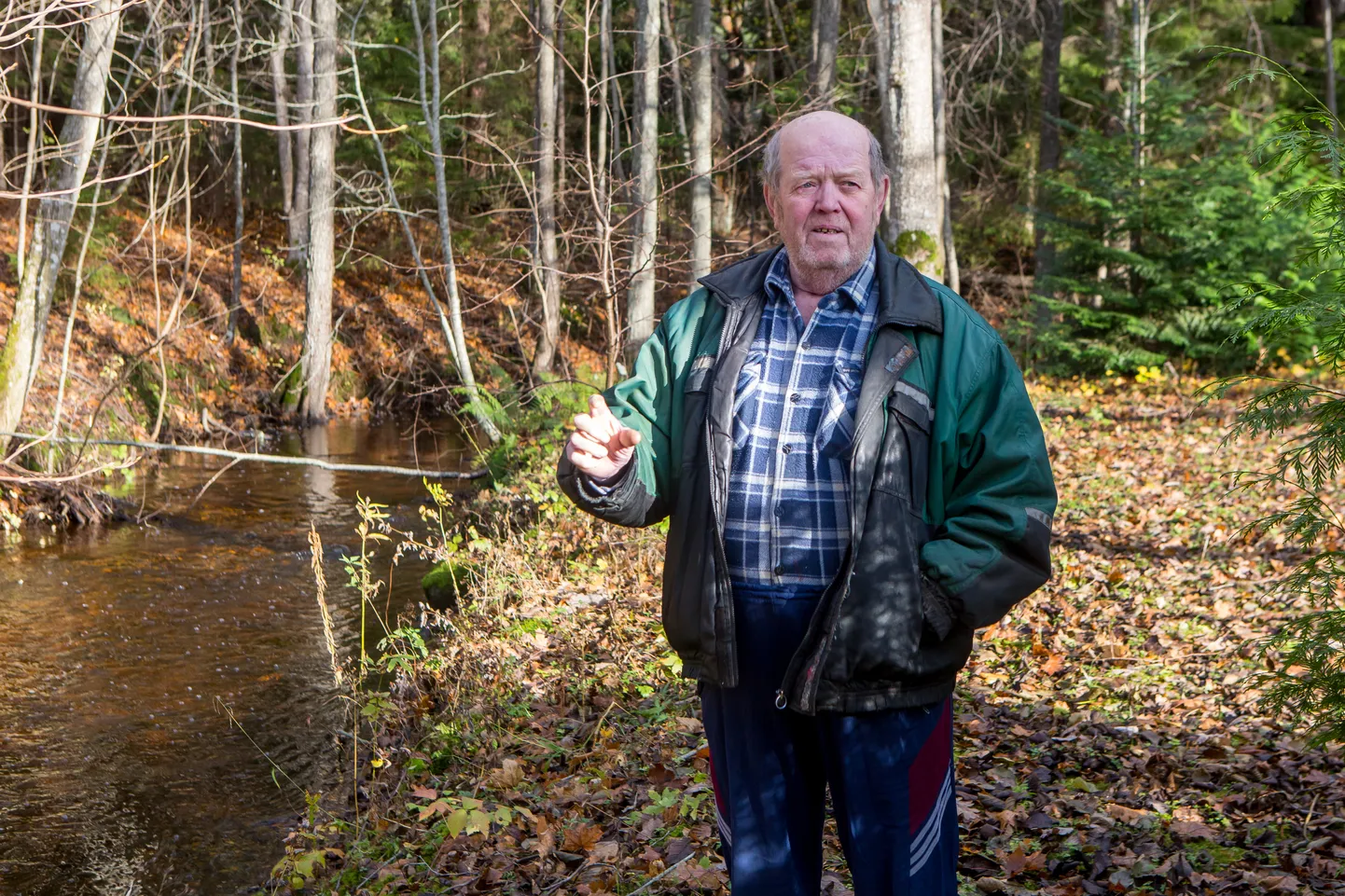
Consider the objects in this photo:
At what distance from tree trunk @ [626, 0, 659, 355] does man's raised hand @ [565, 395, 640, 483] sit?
26.1ft

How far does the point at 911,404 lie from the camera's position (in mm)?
2639

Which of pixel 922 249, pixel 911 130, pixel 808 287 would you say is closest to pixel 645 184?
pixel 911 130

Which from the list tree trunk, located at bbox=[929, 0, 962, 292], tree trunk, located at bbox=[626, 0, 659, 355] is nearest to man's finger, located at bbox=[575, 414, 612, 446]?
tree trunk, located at bbox=[626, 0, 659, 355]

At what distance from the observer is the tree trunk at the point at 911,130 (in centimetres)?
952

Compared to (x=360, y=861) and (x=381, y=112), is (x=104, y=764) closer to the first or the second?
(x=360, y=861)

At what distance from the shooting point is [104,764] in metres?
6.39

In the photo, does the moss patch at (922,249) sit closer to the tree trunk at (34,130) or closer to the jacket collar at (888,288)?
the tree trunk at (34,130)

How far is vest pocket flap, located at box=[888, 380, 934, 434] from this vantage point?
8.63 ft

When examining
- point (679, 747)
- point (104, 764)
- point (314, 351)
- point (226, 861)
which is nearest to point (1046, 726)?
point (679, 747)

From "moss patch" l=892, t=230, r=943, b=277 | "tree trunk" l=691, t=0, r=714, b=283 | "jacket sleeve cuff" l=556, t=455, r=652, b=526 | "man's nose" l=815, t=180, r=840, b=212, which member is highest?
"tree trunk" l=691, t=0, r=714, b=283

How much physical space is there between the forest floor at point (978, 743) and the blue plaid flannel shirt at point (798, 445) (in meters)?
1.73

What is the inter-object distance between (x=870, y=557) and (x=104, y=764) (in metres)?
5.40

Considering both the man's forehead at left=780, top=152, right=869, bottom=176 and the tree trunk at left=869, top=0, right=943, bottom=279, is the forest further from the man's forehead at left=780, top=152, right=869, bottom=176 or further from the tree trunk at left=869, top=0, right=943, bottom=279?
the man's forehead at left=780, top=152, right=869, bottom=176

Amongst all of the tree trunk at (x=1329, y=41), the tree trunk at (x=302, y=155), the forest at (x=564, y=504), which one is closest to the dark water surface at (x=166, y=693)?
the forest at (x=564, y=504)
